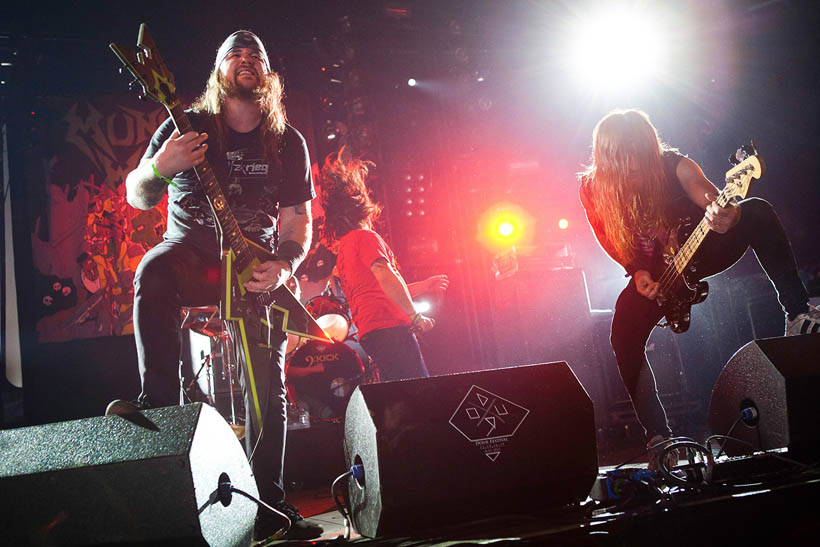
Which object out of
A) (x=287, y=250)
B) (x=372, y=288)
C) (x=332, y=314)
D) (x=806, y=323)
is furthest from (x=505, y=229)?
(x=287, y=250)

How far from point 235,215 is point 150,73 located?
62cm

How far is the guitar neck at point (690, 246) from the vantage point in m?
2.76

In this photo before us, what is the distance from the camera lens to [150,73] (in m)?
2.24

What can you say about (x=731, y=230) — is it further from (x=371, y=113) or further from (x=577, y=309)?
(x=371, y=113)

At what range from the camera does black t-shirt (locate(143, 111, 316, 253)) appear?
232 cm

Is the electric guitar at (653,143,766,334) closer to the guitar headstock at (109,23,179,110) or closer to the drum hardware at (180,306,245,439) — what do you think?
the guitar headstock at (109,23,179,110)

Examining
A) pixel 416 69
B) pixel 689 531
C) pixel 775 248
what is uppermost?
pixel 416 69

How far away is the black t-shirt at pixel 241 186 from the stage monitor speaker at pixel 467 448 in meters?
1.00

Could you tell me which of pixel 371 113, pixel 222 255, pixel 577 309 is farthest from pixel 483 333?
pixel 222 255

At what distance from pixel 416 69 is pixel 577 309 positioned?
131 inches

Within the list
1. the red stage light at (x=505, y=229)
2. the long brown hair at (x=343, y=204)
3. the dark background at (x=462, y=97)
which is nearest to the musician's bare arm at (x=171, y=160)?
the long brown hair at (x=343, y=204)

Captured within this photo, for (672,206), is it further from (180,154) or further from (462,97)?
(462,97)

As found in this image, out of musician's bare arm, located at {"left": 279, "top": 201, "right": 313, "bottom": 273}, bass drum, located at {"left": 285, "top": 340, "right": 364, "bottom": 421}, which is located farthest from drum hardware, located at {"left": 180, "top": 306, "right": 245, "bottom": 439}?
musician's bare arm, located at {"left": 279, "top": 201, "right": 313, "bottom": 273}

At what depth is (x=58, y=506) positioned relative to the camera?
1.48 meters
